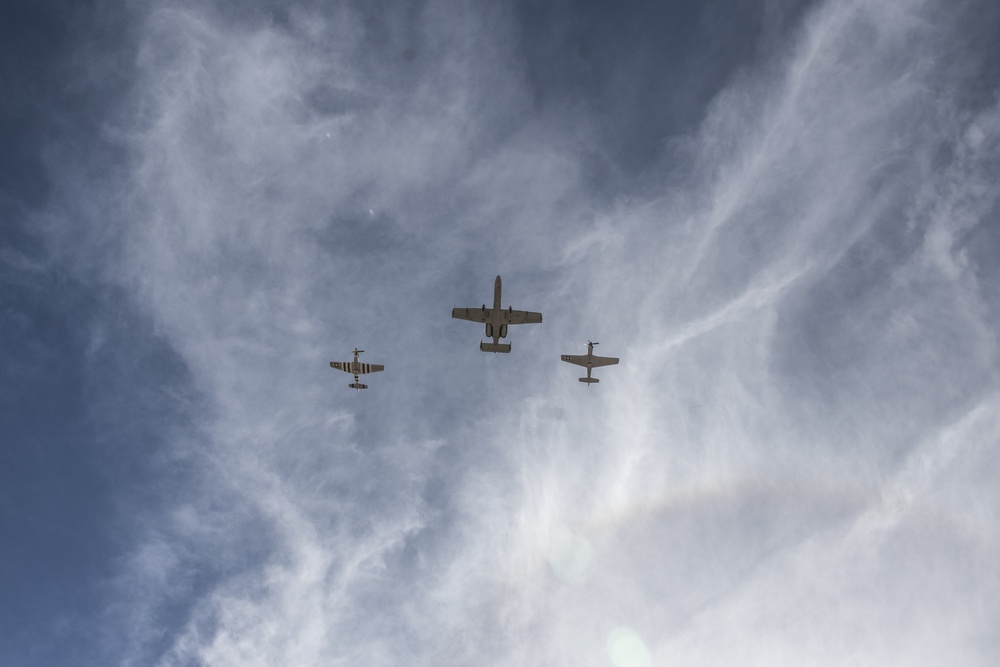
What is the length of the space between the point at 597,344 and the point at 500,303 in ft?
81.6

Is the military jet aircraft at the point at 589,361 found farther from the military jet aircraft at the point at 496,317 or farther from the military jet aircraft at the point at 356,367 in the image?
the military jet aircraft at the point at 356,367

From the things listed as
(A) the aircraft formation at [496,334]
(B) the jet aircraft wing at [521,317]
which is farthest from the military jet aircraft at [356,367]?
(B) the jet aircraft wing at [521,317]

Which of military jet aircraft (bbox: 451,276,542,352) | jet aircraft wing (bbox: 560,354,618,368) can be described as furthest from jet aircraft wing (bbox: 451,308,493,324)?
jet aircraft wing (bbox: 560,354,618,368)

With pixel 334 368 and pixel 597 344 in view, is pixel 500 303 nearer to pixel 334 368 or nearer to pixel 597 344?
pixel 597 344

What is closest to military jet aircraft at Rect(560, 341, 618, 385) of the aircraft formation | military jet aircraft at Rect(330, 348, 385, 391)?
the aircraft formation

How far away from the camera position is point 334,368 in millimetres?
154625

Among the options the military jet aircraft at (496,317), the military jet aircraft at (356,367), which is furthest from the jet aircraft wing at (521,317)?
the military jet aircraft at (356,367)

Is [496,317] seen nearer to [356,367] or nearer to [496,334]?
[496,334]

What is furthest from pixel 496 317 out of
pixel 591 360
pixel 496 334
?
pixel 591 360

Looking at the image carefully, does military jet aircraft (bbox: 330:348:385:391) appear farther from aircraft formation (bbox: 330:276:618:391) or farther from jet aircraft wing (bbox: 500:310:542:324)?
jet aircraft wing (bbox: 500:310:542:324)

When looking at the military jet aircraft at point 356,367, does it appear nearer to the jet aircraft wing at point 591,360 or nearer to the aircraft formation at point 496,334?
the aircraft formation at point 496,334

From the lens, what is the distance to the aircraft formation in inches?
5664

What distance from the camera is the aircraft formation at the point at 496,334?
14388 centimetres

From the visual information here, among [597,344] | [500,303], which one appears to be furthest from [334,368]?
[597,344]
